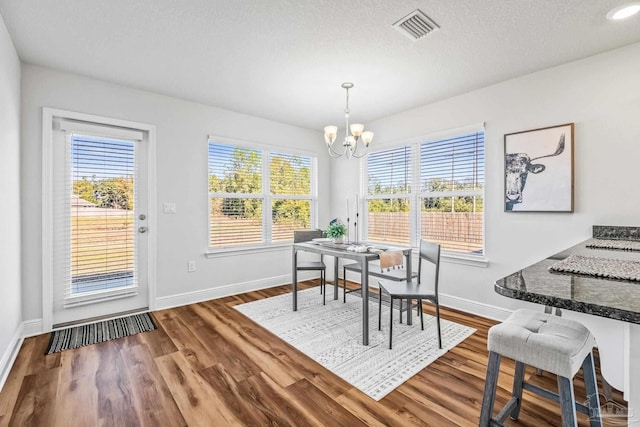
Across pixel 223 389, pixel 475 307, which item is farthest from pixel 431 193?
pixel 223 389

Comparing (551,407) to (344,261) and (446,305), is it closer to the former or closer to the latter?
(446,305)

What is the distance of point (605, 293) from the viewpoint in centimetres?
92

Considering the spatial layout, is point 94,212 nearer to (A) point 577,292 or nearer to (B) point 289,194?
(B) point 289,194

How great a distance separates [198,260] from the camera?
3727 mm

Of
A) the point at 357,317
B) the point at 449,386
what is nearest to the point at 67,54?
the point at 357,317

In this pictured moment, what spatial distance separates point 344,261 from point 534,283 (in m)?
3.76

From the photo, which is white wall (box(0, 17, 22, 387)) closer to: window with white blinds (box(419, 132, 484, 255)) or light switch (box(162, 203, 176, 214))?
light switch (box(162, 203, 176, 214))

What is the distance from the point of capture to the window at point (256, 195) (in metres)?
3.93

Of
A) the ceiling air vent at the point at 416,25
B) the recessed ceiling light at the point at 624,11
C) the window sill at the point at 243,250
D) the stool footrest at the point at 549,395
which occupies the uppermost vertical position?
the ceiling air vent at the point at 416,25

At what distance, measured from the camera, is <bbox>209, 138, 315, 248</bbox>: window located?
3930 mm

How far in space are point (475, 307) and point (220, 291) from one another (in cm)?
304

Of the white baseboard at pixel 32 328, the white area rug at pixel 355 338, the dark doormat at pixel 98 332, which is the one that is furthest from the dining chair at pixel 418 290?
the white baseboard at pixel 32 328

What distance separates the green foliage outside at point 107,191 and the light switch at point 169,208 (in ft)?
1.09

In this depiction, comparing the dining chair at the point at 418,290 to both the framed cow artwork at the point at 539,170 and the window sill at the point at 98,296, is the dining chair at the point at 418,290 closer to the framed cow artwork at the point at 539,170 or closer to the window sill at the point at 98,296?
the framed cow artwork at the point at 539,170
